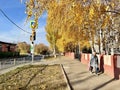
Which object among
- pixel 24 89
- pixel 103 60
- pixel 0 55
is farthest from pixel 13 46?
pixel 24 89

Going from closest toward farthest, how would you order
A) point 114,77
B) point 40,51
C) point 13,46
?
point 114,77 < point 13,46 < point 40,51

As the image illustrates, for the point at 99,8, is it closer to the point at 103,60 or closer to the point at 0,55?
the point at 103,60

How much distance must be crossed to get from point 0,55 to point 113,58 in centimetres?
6954

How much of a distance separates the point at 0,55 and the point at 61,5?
75.4 meters

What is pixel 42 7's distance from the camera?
12797mm

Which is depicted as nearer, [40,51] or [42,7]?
[42,7]

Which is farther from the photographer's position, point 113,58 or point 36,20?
point 113,58

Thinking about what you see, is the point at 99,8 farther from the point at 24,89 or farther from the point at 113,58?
the point at 113,58

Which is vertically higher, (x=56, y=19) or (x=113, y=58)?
(x=56, y=19)

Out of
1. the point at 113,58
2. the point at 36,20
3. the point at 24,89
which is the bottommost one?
the point at 24,89

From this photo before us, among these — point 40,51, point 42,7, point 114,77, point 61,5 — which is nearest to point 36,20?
point 42,7

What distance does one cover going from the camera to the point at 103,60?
25.0 meters

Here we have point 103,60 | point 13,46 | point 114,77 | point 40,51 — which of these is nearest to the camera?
point 114,77

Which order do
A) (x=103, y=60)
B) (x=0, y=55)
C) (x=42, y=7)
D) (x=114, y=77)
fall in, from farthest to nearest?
(x=0, y=55)
(x=103, y=60)
(x=114, y=77)
(x=42, y=7)
